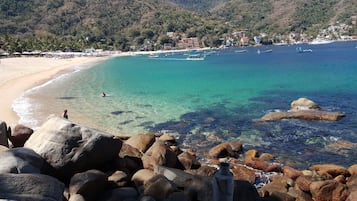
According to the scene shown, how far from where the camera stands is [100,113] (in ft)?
89.2

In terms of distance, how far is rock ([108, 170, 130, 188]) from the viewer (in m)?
9.53

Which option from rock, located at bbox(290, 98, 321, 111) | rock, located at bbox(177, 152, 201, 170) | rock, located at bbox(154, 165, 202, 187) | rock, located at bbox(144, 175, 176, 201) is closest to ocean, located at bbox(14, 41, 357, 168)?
rock, located at bbox(290, 98, 321, 111)

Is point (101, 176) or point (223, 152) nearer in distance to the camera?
point (101, 176)

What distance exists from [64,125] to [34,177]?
3.30 m

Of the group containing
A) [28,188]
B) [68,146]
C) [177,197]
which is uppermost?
[28,188]

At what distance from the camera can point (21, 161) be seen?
7906mm

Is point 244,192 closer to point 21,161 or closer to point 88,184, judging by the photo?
point 88,184

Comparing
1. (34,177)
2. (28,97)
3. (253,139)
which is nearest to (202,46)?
(28,97)

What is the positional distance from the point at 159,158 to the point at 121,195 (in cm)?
316

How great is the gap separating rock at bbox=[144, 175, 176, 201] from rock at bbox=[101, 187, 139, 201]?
1.04 feet

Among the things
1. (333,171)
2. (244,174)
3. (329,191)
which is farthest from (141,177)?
(333,171)

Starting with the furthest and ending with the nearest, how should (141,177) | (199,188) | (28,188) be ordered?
(141,177) < (199,188) < (28,188)

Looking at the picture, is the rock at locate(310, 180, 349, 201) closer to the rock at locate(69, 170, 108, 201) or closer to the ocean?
the ocean

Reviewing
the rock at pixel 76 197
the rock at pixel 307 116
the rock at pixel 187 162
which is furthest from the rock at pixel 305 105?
the rock at pixel 76 197
